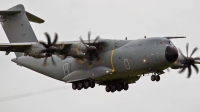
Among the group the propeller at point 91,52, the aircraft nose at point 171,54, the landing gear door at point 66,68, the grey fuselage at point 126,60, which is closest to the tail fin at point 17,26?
the grey fuselage at point 126,60

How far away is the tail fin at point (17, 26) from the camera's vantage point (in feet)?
136

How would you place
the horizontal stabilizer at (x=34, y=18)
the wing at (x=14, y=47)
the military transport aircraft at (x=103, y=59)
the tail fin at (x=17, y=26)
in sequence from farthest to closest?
the horizontal stabilizer at (x=34, y=18) → the tail fin at (x=17, y=26) → the wing at (x=14, y=47) → the military transport aircraft at (x=103, y=59)

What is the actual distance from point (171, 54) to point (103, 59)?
4.36 metres

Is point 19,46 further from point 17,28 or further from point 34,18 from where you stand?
point 34,18

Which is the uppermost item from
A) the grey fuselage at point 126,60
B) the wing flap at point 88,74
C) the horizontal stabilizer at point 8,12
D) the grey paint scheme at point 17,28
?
the horizontal stabilizer at point 8,12

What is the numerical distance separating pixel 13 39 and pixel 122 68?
8.64 m

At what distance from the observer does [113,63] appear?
122ft

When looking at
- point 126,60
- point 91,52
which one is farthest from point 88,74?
point 126,60

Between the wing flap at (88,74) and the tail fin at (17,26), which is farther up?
the tail fin at (17,26)

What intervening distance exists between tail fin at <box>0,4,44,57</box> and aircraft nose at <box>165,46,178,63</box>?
10.0 m

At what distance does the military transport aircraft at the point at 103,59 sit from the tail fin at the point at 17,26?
69 cm

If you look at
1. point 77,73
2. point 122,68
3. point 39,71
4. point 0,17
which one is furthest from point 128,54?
point 0,17

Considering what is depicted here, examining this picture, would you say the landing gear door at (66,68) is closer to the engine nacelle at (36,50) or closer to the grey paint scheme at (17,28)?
the engine nacelle at (36,50)

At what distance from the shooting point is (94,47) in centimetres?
3625
